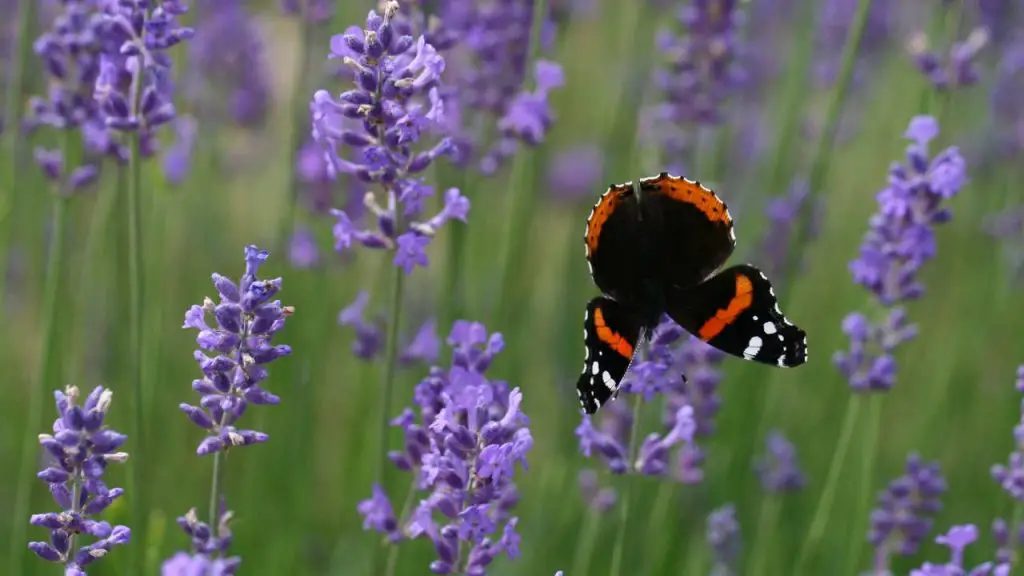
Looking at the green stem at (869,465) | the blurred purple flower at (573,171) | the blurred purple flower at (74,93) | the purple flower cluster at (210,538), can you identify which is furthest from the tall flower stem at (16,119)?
the blurred purple flower at (573,171)

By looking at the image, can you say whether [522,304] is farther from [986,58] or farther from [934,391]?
[986,58]

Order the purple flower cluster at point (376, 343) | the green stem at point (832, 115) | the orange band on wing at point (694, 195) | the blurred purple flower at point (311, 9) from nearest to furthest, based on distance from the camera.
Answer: the orange band on wing at point (694, 195), the green stem at point (832, 115), the purple flower cluster at point (376, 343), the blurred purple flower at point (311, 9)

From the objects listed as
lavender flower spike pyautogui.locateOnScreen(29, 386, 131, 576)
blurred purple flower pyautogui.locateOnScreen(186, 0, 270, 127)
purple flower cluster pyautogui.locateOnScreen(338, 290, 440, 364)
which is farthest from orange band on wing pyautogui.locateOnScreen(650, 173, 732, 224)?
blurred purple flower pyautogui.locateOnScreen(186, 0, 270, 127)

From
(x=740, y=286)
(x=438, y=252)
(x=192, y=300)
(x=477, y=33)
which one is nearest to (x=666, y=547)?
(x=740, y=286)

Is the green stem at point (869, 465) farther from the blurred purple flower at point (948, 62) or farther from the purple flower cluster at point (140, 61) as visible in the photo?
the purple flower cluster at point (140, 61)

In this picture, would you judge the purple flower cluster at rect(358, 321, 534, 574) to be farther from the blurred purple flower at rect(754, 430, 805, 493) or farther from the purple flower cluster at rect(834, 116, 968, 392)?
the blurred purple flower at rect(754, 430, 805, 493)

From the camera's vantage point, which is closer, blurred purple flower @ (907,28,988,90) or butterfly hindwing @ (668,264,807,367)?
butterfly hindwing @ (668,264,807,367)
